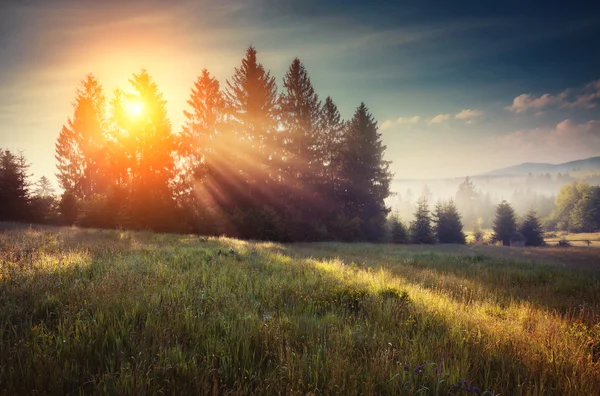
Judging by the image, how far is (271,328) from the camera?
3.15m

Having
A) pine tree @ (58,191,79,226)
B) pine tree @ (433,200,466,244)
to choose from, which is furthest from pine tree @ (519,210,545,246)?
pine tree @ (58,191,79,226)

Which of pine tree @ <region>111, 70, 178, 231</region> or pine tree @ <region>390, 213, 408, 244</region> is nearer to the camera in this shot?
pine tree @ <region>111, 70, 178, 231</region>

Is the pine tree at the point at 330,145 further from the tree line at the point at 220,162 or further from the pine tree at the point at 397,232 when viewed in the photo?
the pine tree at the point at 397,232

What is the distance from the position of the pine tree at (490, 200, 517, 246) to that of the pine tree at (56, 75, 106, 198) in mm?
69048

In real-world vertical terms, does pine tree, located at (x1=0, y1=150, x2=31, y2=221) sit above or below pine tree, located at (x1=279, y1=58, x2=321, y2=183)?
below

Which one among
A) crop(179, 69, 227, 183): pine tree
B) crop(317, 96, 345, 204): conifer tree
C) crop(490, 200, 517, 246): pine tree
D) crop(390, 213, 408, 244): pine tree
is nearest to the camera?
crop(179, 69, 227, 183): pine tree

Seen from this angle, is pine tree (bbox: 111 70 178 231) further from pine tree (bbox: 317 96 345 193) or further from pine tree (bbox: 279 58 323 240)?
pine tree (bbox: 317 96 345 193)

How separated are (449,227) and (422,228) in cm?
794

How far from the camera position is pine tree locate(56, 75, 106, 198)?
3366cm

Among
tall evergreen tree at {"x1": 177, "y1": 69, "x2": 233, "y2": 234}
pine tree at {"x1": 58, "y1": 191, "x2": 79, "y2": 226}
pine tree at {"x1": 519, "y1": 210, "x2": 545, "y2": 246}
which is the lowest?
pine tree at {"x1": 519, "y1": 210, "x2": 545, "y2": 246}

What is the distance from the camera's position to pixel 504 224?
168 ft

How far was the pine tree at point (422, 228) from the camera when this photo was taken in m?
39.8

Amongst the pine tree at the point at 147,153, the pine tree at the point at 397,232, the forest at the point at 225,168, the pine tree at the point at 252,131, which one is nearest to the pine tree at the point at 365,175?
Answer: the forest at the point at 225,168

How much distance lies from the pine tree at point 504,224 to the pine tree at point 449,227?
13.0 meters
